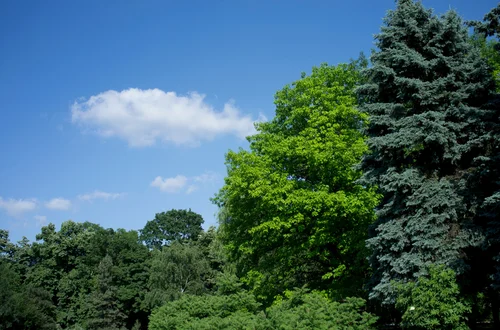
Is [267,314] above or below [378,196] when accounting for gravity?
below

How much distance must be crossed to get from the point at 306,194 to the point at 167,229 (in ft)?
182

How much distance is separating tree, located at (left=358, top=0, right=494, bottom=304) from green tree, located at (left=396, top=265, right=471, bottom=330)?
2.15 ft

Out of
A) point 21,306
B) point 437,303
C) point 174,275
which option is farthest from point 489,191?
point 21,306

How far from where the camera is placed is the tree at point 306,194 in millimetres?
16109

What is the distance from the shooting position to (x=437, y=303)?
32.5 ft

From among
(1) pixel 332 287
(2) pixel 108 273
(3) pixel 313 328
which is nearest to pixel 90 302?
(2) pixel 108 273

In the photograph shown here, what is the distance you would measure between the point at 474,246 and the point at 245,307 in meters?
7.54

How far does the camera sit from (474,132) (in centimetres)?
1222

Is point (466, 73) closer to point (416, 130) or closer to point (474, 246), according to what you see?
point (416, 130)

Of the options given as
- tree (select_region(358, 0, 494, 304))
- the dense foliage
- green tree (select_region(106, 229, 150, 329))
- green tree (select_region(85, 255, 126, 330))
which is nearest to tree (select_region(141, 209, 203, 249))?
green tree (select_region(106, 229, 150, 329))

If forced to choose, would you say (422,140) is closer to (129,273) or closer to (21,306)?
(21,306)

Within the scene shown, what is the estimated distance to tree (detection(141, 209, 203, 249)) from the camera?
6825cm

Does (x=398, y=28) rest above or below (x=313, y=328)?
above

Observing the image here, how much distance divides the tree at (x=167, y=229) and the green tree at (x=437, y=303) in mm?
59355
